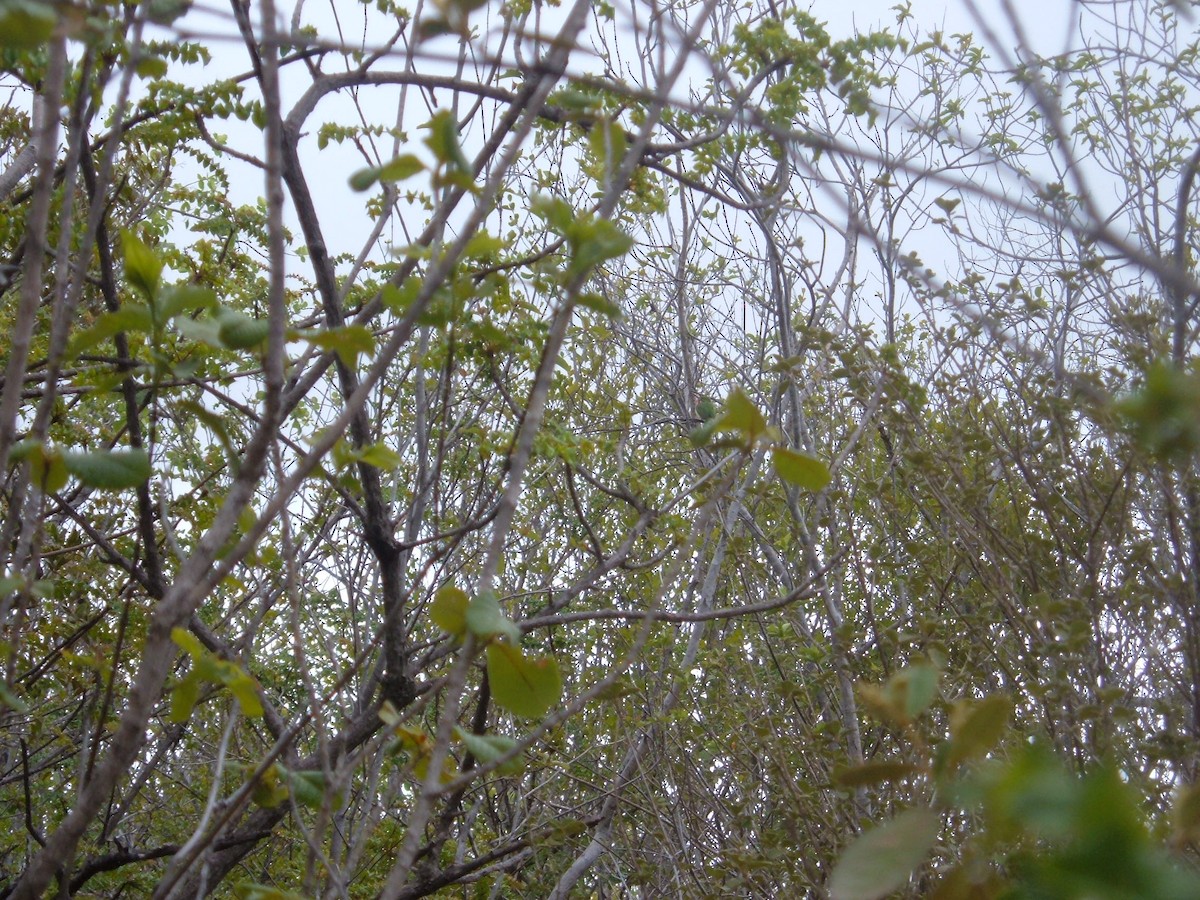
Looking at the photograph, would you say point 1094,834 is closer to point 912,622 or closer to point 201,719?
point 912,622

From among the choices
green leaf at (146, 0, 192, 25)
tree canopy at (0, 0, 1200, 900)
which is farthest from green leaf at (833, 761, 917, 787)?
green leaf at (146, 0, 192, 25)

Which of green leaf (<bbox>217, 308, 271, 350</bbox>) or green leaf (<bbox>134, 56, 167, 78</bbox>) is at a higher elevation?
green leaf (<bbox>134, 56, 167, 78</bbox>)

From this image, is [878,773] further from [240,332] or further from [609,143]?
[240,332]

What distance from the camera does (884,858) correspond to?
57 cm

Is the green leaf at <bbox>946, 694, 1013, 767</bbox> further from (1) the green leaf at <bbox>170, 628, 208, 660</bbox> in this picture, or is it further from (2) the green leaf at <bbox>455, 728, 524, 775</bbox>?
(1) the green leaf at <bbox>170, 628, 208, 660</bbox>

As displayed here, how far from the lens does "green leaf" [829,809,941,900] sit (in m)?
0.56

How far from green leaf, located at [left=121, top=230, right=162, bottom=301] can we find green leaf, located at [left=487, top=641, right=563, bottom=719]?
0.55 meters

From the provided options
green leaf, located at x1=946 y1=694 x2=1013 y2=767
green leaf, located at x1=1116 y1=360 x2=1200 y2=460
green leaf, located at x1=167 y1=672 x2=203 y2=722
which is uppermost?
green leaf, located at x1=167 y1=672 x2=203 y2=722

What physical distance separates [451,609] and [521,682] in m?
0.11

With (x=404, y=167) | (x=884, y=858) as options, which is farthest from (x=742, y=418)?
A: (x=884, y=858)

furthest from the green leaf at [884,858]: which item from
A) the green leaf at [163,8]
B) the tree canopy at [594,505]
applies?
the green leaf at [163,8]

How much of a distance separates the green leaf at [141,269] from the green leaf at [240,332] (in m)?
0.08

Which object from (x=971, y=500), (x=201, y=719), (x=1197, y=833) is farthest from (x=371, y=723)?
(x=201, y=719)

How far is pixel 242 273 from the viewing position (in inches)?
164
